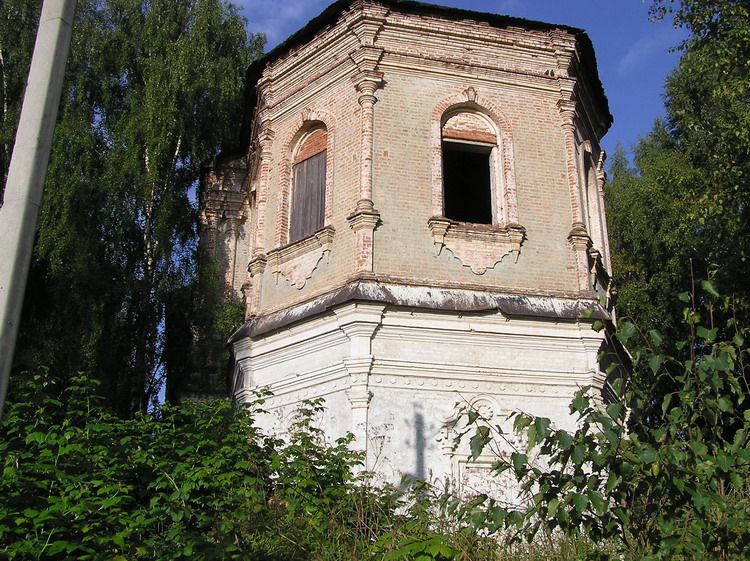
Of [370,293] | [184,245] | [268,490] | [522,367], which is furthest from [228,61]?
[268,490]

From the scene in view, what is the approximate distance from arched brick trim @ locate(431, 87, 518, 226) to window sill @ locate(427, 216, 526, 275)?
0.64 feet

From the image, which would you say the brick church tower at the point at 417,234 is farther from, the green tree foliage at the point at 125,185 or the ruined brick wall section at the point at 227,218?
the ruined brick wall section at the point at 227,218

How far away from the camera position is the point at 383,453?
10.4m

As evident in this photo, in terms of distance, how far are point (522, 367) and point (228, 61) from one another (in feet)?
34.9

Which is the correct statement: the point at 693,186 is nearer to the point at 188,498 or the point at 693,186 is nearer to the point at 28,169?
the point at 188,498

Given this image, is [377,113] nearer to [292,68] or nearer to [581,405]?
[292,68]

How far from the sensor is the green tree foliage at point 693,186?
11.9 meters

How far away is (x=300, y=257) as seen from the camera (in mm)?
12141

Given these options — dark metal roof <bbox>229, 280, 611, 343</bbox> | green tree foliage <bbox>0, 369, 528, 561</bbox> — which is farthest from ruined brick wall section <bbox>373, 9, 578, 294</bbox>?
green tree foliage <bbox>0, 369, 528, 561</bbox>

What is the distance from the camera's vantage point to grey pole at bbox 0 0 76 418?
3604 millimetres

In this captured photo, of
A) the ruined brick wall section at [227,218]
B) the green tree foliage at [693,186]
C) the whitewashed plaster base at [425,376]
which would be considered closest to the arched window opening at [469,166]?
the whitewashed plaster base at [425,376]

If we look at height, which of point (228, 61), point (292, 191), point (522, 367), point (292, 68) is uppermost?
point (228, 61)

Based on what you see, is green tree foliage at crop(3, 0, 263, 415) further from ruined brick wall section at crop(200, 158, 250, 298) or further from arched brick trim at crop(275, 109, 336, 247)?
arched brick trim at crop(275, 109, 336, 247)

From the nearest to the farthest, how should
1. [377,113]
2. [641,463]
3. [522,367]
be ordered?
[641,463], [522,367], [377,113]
